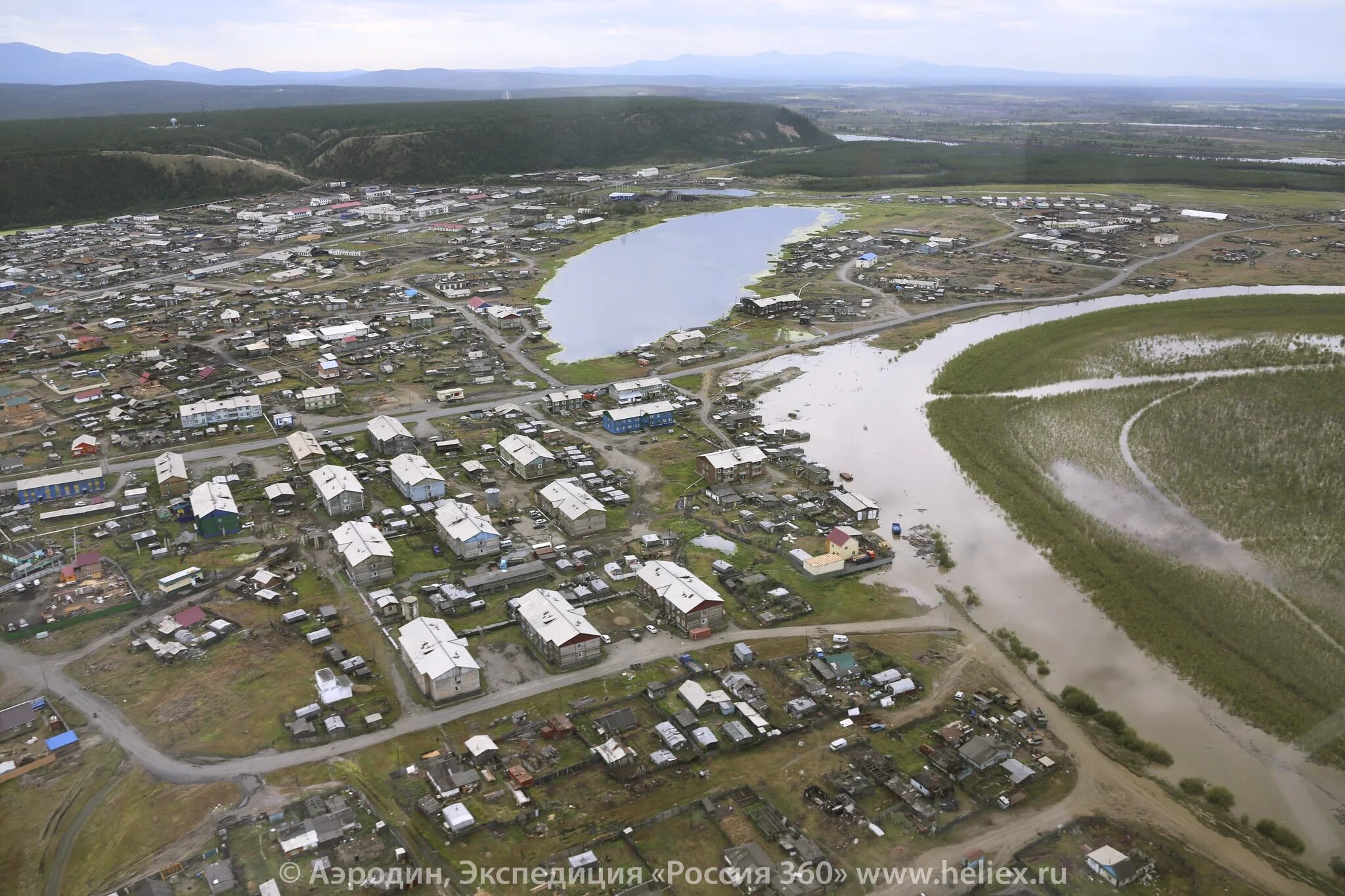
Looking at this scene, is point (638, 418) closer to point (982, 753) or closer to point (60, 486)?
point (60, 486)

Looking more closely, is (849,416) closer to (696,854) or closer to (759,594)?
(759,594)

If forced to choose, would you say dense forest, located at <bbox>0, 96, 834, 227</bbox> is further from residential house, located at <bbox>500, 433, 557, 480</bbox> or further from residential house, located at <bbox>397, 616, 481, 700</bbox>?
residential house, located at <bbox>397, 616, 481, 700</bbox>

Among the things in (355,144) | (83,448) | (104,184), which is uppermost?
(355,144)

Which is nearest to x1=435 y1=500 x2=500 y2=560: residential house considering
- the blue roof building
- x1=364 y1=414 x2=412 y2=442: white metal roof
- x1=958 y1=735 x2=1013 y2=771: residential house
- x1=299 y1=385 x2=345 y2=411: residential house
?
x1=364 y1=414 x2=412 y2=442: white metal roof

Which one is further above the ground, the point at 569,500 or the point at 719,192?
the point at 719,192

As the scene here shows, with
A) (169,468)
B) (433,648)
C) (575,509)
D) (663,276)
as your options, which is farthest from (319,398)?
(663,276)
